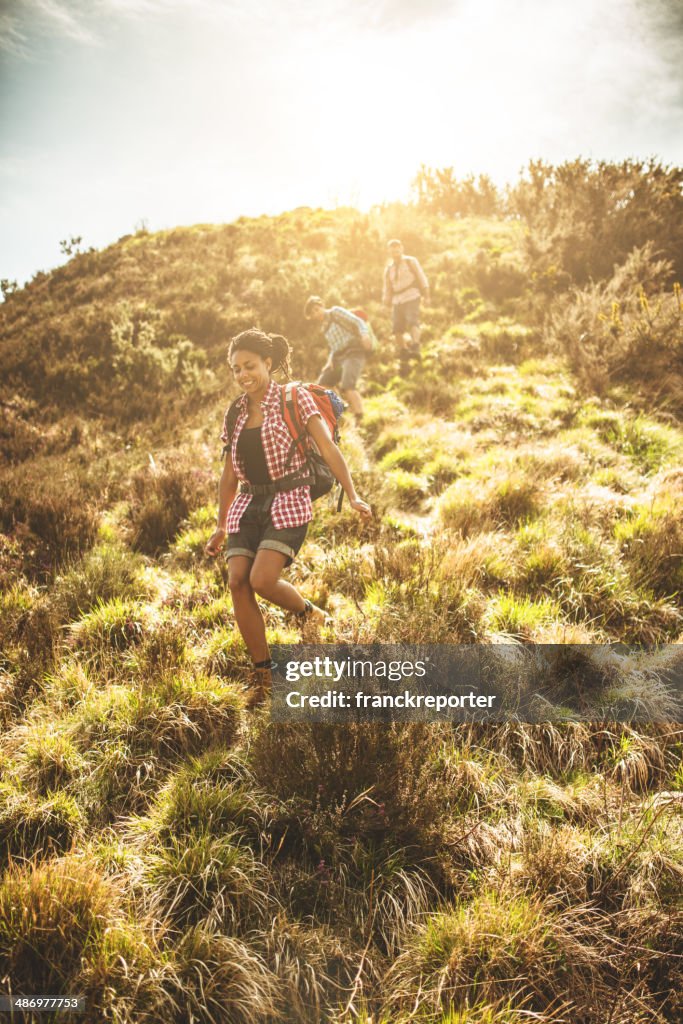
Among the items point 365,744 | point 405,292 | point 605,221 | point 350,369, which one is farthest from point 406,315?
point 365,744

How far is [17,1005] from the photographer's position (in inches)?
56.5

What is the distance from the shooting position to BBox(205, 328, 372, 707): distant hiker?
9.34 ft

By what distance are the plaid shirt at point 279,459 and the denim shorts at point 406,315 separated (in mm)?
7423

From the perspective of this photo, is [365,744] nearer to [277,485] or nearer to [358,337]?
[277,485]

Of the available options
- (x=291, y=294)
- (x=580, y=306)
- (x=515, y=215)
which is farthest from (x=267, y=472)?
(x=515, y=215)

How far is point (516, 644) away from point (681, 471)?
2.98 metres

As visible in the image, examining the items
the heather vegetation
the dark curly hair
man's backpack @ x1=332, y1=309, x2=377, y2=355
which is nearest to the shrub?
the heather vegetation

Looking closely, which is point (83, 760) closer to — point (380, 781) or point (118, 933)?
point (118, 933)

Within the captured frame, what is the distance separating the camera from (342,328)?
301 inches

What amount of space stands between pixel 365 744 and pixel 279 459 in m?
1.60

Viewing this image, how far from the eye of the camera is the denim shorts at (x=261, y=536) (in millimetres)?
2854

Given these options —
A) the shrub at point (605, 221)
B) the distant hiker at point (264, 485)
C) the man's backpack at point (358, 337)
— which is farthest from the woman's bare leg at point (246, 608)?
the shrub at point (605, 221)

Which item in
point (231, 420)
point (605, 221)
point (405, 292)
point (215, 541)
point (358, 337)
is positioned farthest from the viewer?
point (605, 221)

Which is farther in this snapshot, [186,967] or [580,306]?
[580,306]
